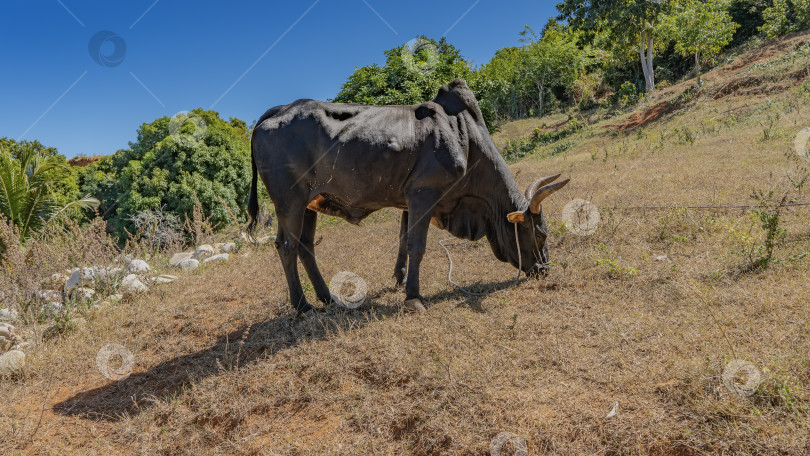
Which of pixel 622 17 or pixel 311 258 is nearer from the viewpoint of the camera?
pixel 311 258

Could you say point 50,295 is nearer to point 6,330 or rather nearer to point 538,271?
point 6,330

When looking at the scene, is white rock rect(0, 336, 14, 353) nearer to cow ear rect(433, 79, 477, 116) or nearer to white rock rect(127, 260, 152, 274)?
white rock rect(127, 260, 152, 274)

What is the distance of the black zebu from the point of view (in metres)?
5.20

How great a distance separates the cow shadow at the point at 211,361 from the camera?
4266 mm

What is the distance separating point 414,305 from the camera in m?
5.17

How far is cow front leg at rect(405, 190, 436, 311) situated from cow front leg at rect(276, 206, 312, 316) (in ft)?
4.03

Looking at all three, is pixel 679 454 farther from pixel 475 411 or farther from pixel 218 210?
pixel 218 210

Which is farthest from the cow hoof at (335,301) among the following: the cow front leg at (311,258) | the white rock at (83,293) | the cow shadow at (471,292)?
the white rock at (83,293)

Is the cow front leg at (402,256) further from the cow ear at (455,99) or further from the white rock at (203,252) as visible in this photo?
the white rock at (203,252)

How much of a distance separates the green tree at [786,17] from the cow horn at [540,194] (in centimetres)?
3388

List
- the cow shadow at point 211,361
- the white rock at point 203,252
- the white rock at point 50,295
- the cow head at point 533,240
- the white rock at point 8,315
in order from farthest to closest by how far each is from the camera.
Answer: the white rock at point 203,252, the white rock at point 8,315, the white rock at point 50,295, the cow head at point 533,240, the cow shadow at point 211,361

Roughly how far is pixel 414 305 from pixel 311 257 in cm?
141

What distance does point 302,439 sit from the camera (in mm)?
3416

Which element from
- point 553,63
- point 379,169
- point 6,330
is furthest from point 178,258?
point 553,63
